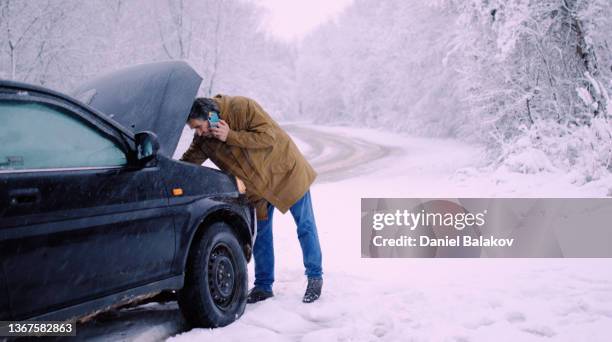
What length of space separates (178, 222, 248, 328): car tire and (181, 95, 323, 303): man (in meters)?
0.44

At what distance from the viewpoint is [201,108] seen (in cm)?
370

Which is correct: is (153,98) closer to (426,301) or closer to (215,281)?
(215,281)

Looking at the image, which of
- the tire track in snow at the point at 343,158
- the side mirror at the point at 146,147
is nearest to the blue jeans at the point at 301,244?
the side mirror at the point at 146,147

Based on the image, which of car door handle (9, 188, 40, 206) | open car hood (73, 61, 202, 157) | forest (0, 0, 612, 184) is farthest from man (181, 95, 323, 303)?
forest (0, 0, 612, 184)

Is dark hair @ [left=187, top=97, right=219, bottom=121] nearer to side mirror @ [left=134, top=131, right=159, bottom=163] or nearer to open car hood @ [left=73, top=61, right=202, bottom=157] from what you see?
open car hood @ [left=73, top=61, right=202, bottom=157]

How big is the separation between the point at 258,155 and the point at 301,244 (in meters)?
0.84

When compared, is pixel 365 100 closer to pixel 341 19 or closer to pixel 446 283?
pixel 341 19

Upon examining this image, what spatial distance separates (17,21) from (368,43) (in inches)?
1134

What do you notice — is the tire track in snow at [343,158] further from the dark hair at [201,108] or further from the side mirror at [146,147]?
the side mirror at [146,147]

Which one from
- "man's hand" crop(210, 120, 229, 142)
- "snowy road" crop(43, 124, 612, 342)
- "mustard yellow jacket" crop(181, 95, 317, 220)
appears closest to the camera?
"snowy road" crop(43, 124, 612, 342)

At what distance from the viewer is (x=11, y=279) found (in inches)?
87.4

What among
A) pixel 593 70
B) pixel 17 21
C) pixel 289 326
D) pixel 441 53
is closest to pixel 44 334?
pixel 289 326

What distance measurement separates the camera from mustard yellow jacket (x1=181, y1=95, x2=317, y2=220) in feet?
12.8

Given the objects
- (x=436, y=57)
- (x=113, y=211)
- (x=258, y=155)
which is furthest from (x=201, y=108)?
(x=436, y=57)
